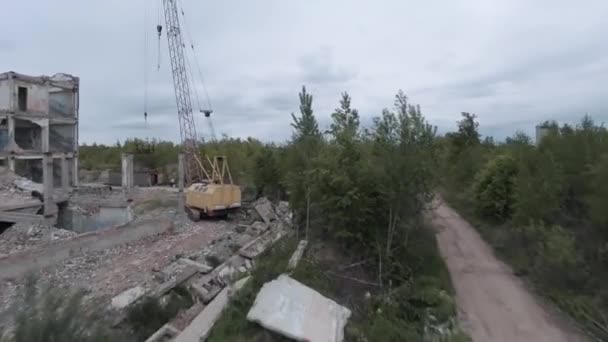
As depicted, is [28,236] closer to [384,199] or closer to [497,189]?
[384,199]

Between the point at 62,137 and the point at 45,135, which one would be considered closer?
the point at 45,135

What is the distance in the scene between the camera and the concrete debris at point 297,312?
29.5 ft

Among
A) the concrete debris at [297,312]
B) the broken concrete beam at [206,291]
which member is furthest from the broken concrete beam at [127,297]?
the concrete debris at [297,312]

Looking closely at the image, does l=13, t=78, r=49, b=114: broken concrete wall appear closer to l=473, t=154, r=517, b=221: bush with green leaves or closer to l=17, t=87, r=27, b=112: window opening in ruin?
l=17, t=87, r=27, b=112: window opening in ruin

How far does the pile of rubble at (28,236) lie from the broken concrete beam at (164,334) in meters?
10.9

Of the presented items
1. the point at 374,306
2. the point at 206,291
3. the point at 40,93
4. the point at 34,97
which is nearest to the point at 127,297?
the point at 206,291

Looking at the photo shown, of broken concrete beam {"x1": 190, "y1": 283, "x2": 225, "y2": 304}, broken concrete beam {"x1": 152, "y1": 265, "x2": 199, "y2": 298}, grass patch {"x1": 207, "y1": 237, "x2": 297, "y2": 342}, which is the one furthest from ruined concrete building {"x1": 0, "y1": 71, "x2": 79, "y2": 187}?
grass patch {"x1": 207, "y1": 237, "x2": 297, "y2": 342}

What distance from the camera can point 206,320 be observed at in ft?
36.2

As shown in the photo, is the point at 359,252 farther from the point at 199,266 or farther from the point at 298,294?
the point at 199,266

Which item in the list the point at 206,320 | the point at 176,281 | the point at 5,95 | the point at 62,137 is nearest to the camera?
the point at 206,320

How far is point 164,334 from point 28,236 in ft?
42.7

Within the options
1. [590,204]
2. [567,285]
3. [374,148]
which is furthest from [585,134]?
[374,148]

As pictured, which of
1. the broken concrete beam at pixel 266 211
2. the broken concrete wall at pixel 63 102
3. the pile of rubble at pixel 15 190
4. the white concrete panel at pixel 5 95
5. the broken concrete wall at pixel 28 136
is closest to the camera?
the broken concrete beam at pixel 266 211

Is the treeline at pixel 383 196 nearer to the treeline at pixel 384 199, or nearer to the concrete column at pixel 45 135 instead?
the treeline at pixel 384 199
